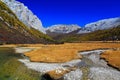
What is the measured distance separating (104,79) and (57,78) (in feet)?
25.1

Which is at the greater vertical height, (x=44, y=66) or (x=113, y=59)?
(x=113, y=59)

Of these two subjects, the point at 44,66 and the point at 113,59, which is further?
the point at 113,59

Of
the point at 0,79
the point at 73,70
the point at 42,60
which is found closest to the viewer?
the point at 0,79

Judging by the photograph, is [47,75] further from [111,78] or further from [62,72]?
[111,78]

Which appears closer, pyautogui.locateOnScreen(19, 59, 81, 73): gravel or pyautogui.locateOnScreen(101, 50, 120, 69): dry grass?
pyautogui.locateOnScreen(19, 59, 81, 73): gravel

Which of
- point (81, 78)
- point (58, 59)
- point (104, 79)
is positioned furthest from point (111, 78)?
point (58, 59)

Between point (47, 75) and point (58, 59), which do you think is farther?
point (58, 59)

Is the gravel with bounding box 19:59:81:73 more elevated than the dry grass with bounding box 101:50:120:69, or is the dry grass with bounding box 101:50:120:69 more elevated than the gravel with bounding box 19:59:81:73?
the dry grass with bounding box 101:50:120:69

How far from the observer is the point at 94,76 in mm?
37469

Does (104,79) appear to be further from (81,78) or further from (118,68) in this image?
(118,68)

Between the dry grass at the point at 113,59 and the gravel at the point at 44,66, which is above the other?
the dry grass at the point at 113,59

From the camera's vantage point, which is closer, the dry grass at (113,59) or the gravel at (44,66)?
the gravel at (44,66)

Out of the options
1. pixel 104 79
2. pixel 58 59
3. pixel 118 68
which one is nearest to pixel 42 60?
pixel 58 59

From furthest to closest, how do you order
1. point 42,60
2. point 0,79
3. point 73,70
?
1. point 42,60
2. point 73,70
3. point 0,79
